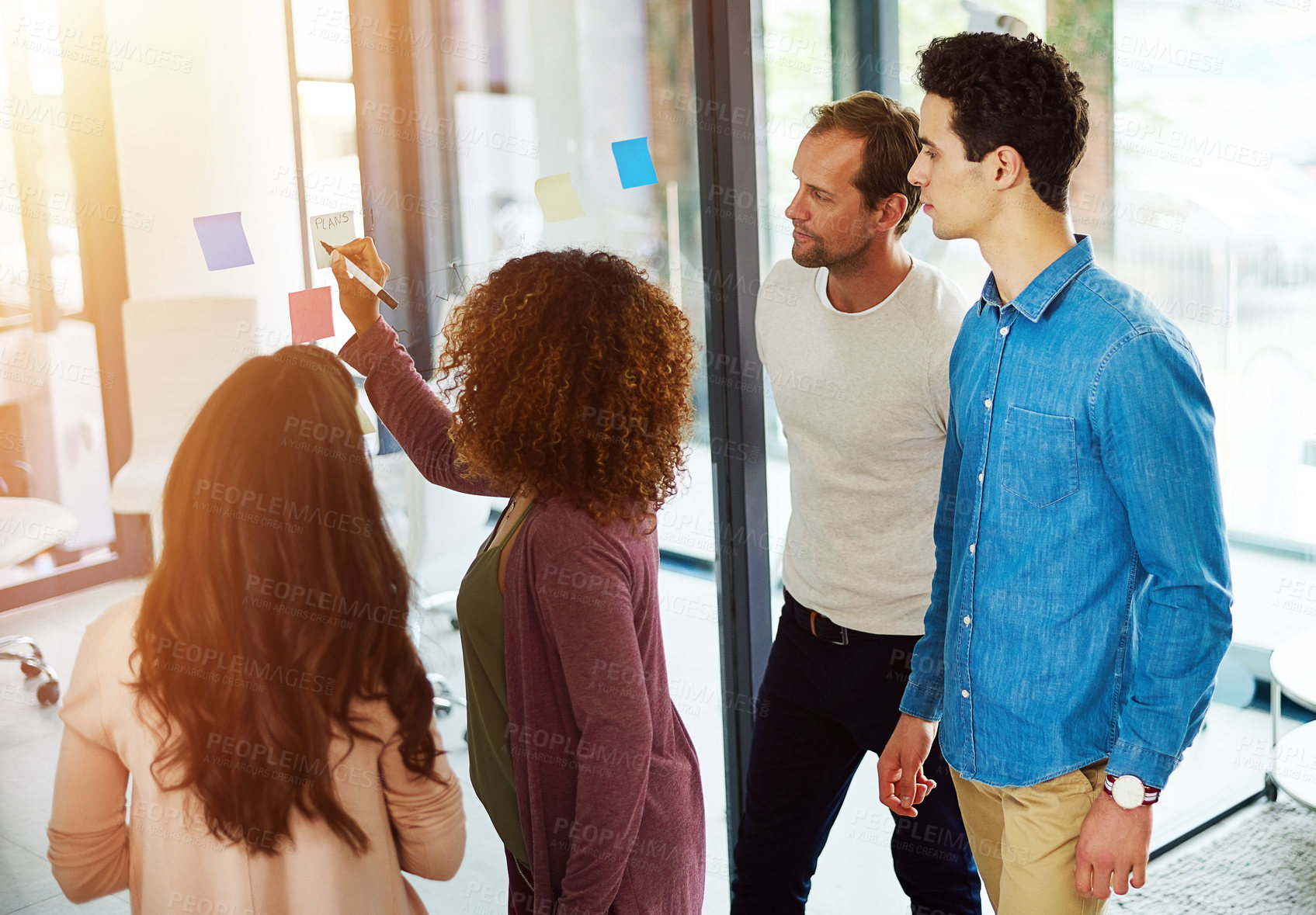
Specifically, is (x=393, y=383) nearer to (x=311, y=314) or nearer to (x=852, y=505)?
(x=311, y=314)

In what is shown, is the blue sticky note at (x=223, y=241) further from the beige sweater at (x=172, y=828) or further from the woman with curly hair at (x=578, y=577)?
the beige sweater at (x=172, y=828)

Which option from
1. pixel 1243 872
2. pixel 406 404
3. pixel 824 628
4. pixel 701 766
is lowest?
pixel 1243 872

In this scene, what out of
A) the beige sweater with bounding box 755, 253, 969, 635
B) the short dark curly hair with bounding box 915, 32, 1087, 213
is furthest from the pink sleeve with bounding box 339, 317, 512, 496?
the short dark curly hair with bounding box 915, 32, 1087, 213

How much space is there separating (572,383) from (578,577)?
0.23 meters

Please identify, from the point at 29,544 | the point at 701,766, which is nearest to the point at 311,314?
the point at 29,544

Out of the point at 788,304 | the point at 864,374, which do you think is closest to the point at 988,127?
the point at 864,374

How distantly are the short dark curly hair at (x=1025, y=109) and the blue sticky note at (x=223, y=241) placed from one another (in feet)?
3.04

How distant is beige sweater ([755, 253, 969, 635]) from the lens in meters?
1.89

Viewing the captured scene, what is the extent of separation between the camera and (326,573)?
130 centimetres

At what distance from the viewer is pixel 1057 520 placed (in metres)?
1.39

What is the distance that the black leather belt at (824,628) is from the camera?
1929mm

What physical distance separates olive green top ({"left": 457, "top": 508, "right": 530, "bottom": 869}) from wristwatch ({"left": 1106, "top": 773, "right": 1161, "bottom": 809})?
28.4 inches

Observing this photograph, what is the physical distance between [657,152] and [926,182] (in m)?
0.78

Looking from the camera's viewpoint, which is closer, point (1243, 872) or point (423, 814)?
point (423, 814)
